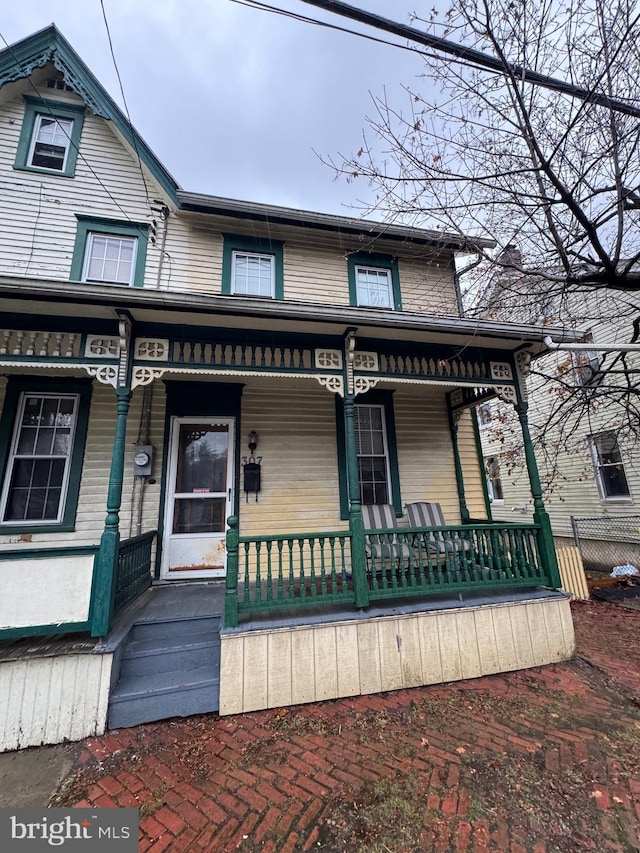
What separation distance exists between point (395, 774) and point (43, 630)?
9.93 ft

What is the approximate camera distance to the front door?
506 cm

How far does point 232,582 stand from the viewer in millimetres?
3418

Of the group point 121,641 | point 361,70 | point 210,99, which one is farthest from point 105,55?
point 121,641

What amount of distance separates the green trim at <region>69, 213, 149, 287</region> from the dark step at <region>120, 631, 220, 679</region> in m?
4.92

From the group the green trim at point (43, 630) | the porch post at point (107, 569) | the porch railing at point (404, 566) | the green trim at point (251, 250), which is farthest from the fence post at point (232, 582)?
the green trim at point (251, 250)

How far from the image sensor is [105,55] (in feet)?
13.3

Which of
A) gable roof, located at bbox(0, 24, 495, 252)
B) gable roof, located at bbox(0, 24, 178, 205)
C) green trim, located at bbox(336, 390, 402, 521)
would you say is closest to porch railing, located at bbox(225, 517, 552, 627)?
green trim, located at bbox(336, 390, 402, 521)

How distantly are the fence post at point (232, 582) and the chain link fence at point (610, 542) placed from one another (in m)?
7.96

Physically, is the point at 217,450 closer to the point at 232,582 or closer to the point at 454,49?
the point at 232,582

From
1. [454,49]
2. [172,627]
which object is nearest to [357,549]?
[172,627]

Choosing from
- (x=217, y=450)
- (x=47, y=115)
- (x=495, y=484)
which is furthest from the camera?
(x=495, y=484)

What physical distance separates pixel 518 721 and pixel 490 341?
4.08 m

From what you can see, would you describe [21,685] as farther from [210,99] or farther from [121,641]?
[210,99]

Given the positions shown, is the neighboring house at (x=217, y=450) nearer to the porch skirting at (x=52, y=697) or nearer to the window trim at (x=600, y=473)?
the porch skirting at (x=52, y=697)
